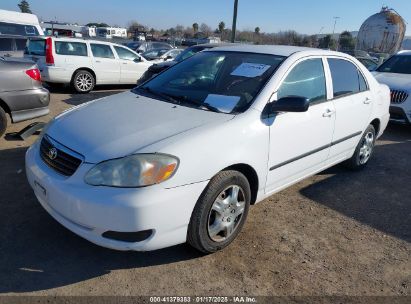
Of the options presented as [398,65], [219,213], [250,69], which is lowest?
[219,213]

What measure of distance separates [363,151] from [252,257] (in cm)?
278

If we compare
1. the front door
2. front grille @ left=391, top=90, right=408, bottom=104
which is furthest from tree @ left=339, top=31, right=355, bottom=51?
the front door

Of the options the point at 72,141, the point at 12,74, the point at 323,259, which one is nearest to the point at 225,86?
the point at 72,141

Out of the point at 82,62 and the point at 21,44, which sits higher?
the point at 21,44

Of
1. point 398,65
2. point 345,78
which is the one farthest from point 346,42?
point 345,78

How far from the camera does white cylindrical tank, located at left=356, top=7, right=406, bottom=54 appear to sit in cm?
3859

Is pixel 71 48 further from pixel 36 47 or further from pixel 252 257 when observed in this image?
pixel 252 257

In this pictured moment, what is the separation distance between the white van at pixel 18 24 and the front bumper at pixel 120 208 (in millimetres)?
13245

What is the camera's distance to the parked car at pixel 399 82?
730 centimetres

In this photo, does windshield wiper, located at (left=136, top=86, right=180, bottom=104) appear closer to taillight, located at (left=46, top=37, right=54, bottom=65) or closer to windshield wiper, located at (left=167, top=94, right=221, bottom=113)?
windshield wiper, located at (left=167, top=94, right=221, bottom=113)

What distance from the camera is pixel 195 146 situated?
2.59 metres

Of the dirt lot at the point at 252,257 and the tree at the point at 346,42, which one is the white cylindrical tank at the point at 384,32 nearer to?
the tree at the point at 346,42

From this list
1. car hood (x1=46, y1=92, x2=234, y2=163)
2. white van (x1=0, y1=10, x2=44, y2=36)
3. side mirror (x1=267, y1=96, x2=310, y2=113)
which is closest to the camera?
car hood (x1=46, y1=92, x2=234, y2=163)

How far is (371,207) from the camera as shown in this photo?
4078mm
